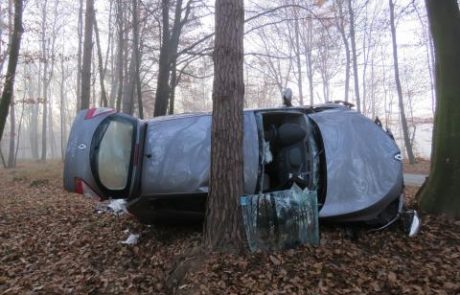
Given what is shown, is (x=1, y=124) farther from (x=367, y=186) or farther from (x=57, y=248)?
(x=367, y=186)

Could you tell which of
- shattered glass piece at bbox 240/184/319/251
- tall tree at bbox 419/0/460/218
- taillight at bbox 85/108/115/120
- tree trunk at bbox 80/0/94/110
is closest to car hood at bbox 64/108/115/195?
taillight at bbox 85/108/115/120

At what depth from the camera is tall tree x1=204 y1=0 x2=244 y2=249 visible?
457 cm

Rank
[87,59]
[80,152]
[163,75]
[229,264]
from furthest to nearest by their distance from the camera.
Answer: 1. [87,59]
2. [163,75]
3. [80,152]
4. [229,264]

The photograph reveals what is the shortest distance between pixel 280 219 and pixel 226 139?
118 centimetres

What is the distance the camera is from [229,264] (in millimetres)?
4398

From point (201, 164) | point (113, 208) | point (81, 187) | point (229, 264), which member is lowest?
point (229, 264)

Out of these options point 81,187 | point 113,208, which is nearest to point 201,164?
point 81,187

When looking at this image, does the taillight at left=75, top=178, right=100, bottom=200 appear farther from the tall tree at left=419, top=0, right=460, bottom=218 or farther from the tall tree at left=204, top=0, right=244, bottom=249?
the tall tree at left=419, top=0, right=460, bottom=218

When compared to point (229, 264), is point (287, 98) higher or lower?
higher

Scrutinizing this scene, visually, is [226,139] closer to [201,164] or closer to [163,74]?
[201,164]

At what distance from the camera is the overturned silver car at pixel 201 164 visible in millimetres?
5141

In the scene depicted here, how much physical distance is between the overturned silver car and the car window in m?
0.01

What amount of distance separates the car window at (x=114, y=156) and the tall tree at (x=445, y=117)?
13.7 feet

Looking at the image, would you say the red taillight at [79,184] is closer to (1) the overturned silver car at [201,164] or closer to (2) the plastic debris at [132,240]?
(1) the overturned silver car at [201,164]
